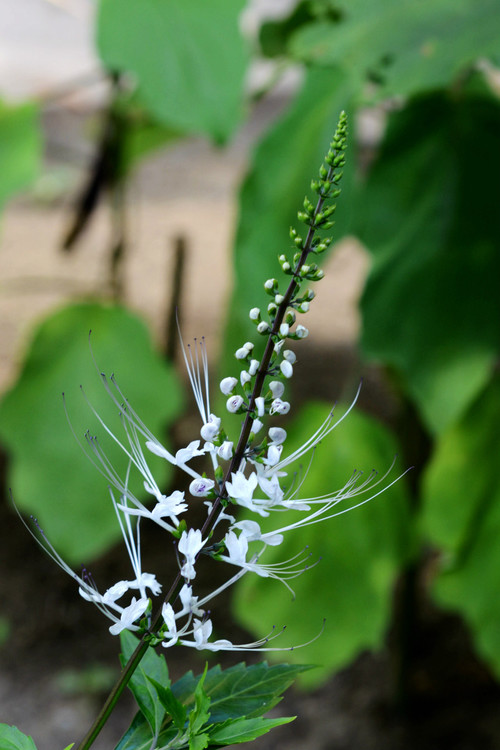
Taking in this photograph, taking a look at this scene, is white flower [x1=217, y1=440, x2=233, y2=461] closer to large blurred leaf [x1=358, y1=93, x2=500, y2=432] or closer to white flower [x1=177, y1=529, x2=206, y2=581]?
white flower [x1=177, y1=529, x2=206, y2=581]

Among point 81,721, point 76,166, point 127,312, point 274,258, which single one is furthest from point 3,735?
point 76,166

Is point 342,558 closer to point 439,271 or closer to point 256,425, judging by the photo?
point 439,271

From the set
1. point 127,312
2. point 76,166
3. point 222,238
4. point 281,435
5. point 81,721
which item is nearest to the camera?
point 281,435

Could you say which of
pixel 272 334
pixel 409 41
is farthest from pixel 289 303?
pixel 409 41

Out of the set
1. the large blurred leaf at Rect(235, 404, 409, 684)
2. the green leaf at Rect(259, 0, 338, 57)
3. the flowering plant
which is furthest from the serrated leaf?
the green leaf at Rect(259, 0, 338, 57)

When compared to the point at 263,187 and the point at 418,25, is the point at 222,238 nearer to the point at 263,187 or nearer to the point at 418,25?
the point at 263,187

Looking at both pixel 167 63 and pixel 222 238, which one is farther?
pixel 222 238

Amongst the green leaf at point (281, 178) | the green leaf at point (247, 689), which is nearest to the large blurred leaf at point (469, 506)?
the green leaf at point (281, 178)
